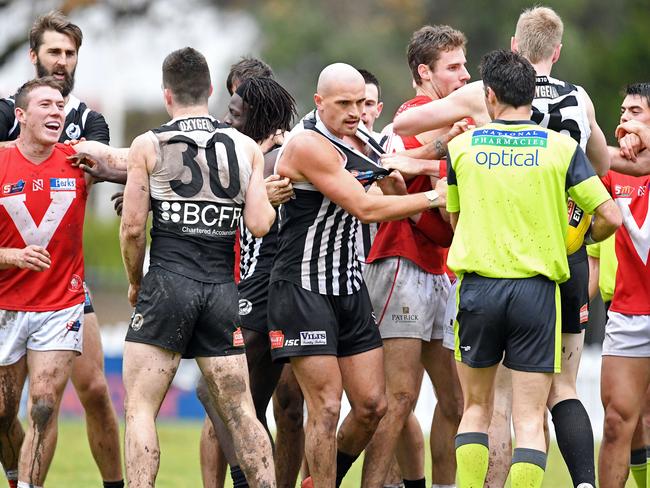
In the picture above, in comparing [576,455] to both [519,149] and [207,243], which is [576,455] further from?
[207,243]

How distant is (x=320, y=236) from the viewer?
770 cm

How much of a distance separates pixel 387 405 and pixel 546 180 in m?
1.97

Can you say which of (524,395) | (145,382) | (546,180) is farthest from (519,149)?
(145,382)

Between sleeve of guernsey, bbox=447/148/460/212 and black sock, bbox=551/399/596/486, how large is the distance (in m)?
1.45

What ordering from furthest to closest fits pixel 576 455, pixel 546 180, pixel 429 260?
pixel 429 260
pixel 576 455
pixel 546 180

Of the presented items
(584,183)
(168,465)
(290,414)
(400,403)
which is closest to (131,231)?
(290,414)

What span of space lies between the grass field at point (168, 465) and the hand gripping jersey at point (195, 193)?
3.92 m

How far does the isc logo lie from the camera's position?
23.6 ft

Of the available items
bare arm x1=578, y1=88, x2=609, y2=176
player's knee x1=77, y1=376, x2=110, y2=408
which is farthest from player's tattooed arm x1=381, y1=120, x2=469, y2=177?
player's knee x1=77, y1=376, x2=110, y2=408

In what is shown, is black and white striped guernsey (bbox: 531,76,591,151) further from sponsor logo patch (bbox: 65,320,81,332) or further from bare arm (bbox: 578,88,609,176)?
sponsor logo patch (bbox: 65,320,81,332)

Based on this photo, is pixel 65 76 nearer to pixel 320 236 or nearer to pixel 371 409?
pixel 320 236

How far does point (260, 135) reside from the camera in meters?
8.28

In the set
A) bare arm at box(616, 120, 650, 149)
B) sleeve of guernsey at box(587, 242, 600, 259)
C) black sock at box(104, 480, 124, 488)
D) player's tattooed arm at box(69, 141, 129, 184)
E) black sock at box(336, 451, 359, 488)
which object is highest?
bare arm at box(616, 120, 650, 149)

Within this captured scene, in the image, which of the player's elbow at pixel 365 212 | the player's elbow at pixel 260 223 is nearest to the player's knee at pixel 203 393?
the player's elbow at pixel 260 223
